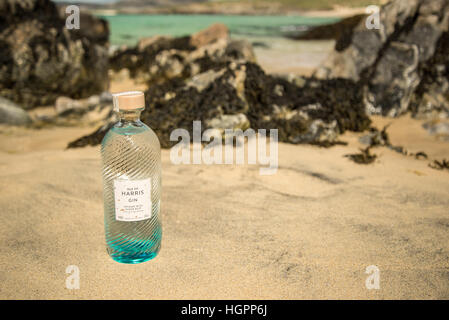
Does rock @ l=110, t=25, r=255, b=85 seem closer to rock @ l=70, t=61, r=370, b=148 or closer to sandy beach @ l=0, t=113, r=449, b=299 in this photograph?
rock @ l=70, t=61, r=370, b=148

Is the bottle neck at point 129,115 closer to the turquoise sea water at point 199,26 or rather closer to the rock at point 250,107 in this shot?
the rock at point 250,107

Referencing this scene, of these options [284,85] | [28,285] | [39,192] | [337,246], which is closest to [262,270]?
[337,246]

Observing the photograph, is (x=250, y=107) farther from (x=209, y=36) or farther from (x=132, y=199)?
(x=209, y=36)

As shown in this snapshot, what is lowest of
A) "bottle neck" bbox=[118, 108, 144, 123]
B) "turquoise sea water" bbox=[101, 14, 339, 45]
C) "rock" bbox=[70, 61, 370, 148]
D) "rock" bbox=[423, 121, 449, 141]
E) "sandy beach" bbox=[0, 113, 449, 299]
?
"sandy beach" bbox=[0, 113, 449, 299]

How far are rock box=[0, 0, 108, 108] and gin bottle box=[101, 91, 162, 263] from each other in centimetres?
567

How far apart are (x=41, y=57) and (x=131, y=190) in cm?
609

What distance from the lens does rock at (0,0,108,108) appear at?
7074mm

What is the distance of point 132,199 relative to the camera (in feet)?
7.14

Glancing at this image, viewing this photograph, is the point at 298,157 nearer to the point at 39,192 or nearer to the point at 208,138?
the point at 208,138

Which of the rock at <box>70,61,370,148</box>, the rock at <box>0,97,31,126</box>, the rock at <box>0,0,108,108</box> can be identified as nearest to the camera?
the rock at <box>70,61,370,148</box>

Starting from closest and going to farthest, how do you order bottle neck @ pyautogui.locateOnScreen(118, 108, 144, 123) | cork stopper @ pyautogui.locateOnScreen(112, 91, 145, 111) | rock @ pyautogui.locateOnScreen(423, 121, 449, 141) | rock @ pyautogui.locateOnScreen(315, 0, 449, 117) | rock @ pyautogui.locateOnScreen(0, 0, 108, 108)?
cork stopper @ pyautogui.locateOnScreen(112, 91, 145, 111) < bottle neck @ pyautogui.locateOnScreen(118, 108, 144, 123) < rock @ pyautogui.locateOnScreen(423, 121, 449, 141) < rock @ pyautogui.locateOnScreen(315, 0, 449, 117) < rock @ pyautogui.locateOnScreen(0, 0, 108, 108)

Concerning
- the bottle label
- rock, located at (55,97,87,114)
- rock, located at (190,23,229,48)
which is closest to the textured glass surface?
the bottle label

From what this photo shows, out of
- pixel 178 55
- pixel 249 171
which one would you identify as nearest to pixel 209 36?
pixel 178 55

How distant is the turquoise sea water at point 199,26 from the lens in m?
28.4
